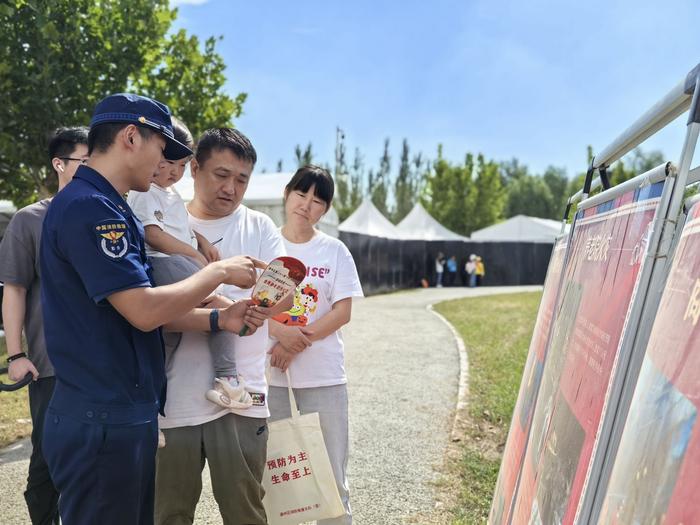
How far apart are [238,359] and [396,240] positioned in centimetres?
2371

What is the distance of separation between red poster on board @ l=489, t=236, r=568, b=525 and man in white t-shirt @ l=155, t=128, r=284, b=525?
3.19 ft

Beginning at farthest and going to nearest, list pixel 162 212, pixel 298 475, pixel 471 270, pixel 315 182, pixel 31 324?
pixel 471 270 → pixel 315 182 → pixel 31 324 → pixel 298 475 → pixel 162 212

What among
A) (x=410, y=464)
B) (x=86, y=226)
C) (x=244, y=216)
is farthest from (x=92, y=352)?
(x=410, y=464)

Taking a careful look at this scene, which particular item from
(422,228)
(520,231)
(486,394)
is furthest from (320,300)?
(520,231)

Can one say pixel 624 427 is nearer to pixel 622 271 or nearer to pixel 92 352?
pixel 622 271

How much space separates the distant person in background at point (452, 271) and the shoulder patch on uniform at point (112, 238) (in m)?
29.4

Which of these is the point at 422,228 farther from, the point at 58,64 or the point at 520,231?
the point at 58,64

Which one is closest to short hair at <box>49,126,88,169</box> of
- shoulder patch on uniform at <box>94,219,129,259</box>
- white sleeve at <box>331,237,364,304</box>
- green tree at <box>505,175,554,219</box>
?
white sleeve at <box>331,237,364,304</box>

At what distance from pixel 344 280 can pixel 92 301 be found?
5.28 feet

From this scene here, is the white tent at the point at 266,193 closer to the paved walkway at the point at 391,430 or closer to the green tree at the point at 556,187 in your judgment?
the paved walkway at the point at 391,430

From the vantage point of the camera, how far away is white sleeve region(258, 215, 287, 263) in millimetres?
2715

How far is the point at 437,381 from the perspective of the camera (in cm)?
764

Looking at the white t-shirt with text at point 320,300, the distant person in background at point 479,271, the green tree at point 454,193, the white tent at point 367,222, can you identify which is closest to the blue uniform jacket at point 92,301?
the white t-shirt with text at point 320,300

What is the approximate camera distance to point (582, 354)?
5.45ft
